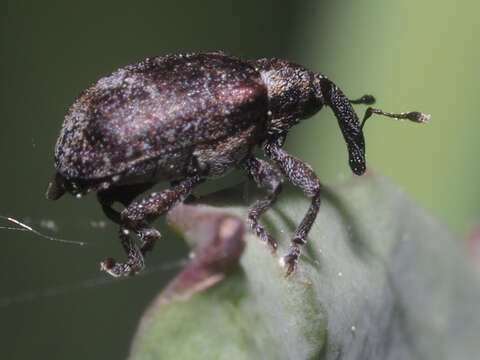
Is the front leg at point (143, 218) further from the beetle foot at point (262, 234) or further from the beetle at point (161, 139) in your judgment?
the beetle foot at point (262, 234)

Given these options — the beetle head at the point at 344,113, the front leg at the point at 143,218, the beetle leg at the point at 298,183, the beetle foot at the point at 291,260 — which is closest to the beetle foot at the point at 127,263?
the front leg at the point at 143,218

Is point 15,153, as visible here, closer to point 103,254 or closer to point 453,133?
point 103,254

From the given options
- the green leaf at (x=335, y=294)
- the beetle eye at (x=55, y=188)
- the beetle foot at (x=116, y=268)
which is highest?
the green leaf at (x=335, y=294)

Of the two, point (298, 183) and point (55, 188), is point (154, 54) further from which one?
point (298, 183)

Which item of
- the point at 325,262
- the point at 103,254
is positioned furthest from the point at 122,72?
the point at 325,262

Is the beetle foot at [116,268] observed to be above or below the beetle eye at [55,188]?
below
